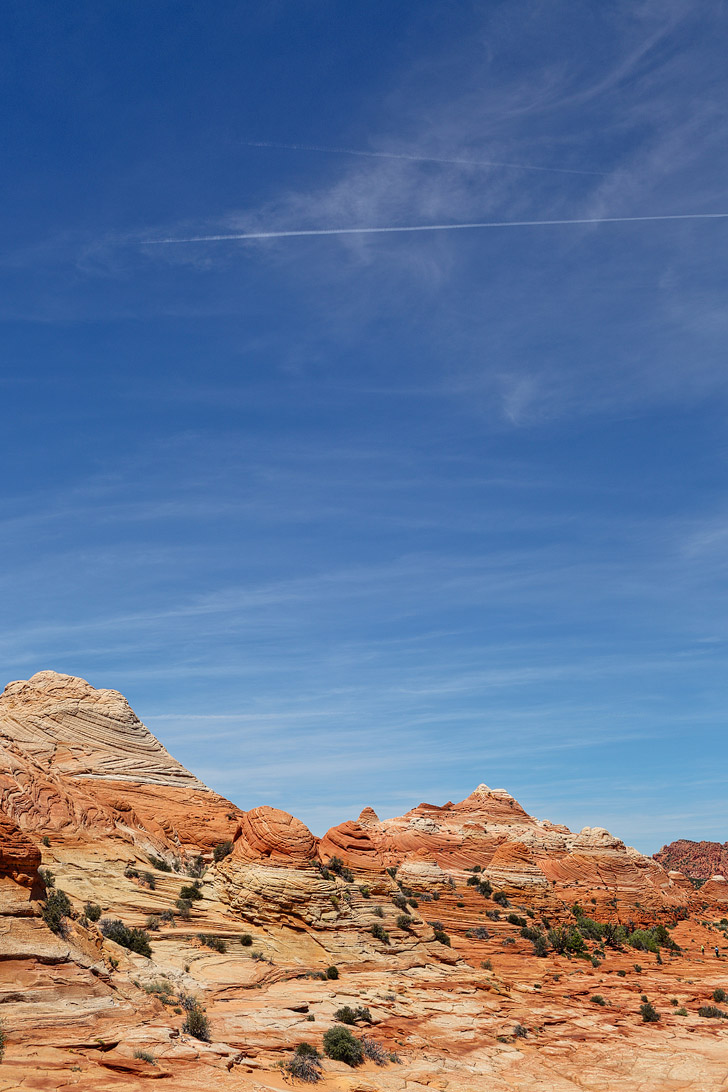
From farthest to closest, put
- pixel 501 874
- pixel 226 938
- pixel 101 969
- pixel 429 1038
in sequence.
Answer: pixel 501 874 → pixel 226 938 → pixel 429 1038 → pixel 101 969

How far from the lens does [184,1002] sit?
75.3ft

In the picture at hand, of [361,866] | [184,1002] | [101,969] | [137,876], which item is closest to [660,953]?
[361,866]

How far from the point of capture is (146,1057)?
16.8 meters

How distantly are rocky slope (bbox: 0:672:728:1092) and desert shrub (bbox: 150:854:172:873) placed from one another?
18 cm

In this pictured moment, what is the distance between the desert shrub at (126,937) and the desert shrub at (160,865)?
298 inches

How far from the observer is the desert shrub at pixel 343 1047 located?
→ 854 inches

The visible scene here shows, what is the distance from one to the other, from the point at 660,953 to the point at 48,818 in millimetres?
43401

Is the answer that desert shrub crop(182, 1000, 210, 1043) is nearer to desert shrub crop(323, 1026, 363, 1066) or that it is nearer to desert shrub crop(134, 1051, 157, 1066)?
desert shrub crop(134, 1051, 157, 1066)

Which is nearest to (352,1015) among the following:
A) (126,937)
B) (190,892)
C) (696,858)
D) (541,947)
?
(126,937)

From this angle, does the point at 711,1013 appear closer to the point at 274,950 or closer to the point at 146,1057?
the point at 274,950

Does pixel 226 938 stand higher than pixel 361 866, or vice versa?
pixel 361 866

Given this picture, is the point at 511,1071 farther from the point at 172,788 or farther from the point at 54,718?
the point at 54,718

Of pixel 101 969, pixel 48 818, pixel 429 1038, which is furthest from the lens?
pixel 48 818

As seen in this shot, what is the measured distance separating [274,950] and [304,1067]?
14.2 meters
